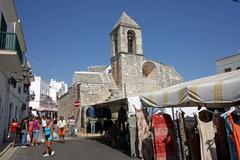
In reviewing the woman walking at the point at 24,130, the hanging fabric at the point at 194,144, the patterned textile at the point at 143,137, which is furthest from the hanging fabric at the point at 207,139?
the woman walking at the point at 24,130

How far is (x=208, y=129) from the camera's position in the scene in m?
5.91

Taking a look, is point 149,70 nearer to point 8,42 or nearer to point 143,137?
point 8,42

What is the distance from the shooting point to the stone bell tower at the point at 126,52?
2730 cm

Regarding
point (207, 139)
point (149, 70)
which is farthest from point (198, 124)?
point (149, 70)

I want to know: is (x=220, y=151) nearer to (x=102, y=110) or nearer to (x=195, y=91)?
(x=195, y=91)

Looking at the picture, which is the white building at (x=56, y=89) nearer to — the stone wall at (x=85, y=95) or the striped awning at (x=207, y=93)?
the stone wall at (x=85, y=95)

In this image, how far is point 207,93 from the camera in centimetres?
550

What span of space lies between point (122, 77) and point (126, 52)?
2.94 meters

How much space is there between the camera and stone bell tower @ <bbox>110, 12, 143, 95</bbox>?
27297 millimetres

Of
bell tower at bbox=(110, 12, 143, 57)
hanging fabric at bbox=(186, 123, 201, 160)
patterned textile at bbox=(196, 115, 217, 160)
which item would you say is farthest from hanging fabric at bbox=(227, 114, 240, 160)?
bell tower at bbox=(110, 12, 143, 57)

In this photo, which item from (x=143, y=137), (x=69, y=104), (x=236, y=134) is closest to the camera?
(x=236, y=134)

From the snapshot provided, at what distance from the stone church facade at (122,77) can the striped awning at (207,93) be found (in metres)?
19.1

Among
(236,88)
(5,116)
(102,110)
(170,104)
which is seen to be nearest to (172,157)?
(170,104)

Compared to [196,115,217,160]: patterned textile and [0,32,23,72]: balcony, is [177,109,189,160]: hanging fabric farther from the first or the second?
[0,32,23,72]: balcony
